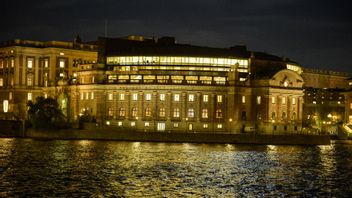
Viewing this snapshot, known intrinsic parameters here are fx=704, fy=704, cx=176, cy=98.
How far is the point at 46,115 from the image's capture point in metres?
160

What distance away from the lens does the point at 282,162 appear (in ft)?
359

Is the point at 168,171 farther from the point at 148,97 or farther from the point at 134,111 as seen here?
the point at 134,111

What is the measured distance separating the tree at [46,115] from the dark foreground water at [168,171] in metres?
21.5

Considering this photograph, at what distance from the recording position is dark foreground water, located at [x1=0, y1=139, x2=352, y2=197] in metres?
76.6

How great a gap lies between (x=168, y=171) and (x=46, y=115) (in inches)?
2876

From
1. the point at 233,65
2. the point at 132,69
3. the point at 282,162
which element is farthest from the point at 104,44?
the point at 282,162

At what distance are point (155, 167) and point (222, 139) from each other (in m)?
51.8

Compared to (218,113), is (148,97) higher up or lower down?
higher up

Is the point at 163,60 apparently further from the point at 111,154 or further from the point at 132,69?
the point at 111,154

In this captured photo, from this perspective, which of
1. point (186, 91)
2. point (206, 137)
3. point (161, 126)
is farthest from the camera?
point (186, 91)

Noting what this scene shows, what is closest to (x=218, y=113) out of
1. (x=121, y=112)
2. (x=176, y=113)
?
(x=176, y=113)

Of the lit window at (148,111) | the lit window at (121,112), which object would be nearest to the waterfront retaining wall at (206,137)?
the lit window at (148,111)

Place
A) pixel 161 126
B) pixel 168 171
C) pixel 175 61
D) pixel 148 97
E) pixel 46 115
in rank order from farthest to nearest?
1. pixel 175 61
2. pixel 148 97
3. pixel 161 126
4. pixel 46 115
5. pixel 168 171

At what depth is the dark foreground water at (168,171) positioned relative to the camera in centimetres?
7656
